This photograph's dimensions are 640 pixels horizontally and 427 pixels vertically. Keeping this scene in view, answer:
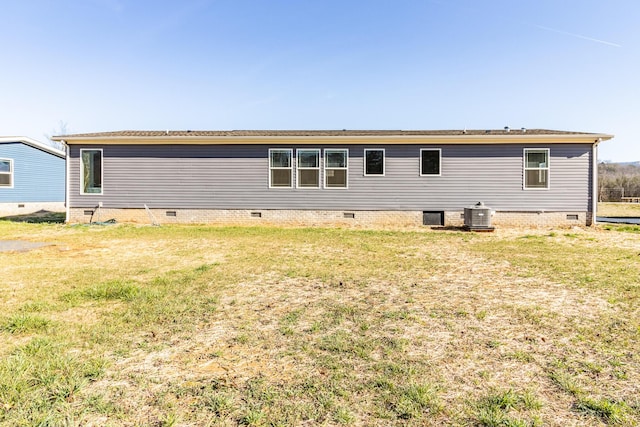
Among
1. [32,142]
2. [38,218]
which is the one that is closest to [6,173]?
[32,142]

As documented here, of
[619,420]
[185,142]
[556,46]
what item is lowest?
[619,420]

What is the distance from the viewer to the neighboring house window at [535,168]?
12.2 metres

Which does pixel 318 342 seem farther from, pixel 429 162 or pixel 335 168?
pixel 429 162

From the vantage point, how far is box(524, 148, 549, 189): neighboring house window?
1216 cm

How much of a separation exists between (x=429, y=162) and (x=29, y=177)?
64.8 ft

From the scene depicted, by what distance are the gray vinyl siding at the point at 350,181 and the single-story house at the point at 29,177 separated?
662 cm

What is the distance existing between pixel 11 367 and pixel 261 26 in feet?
53.3

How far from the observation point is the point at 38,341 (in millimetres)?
2730

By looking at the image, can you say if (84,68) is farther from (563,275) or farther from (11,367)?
(563,275)

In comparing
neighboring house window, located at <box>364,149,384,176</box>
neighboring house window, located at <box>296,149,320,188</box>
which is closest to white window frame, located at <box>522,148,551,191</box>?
neighboring house window, located at <box>364,149,384,176</box>

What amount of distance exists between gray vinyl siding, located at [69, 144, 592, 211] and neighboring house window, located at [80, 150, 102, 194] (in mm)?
226

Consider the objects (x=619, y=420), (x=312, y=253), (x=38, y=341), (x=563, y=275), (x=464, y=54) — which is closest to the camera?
(x=619, y=420)

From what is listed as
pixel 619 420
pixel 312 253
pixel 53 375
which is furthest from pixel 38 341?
pixel 312 253

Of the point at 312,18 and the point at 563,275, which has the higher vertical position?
the point at 312,18
